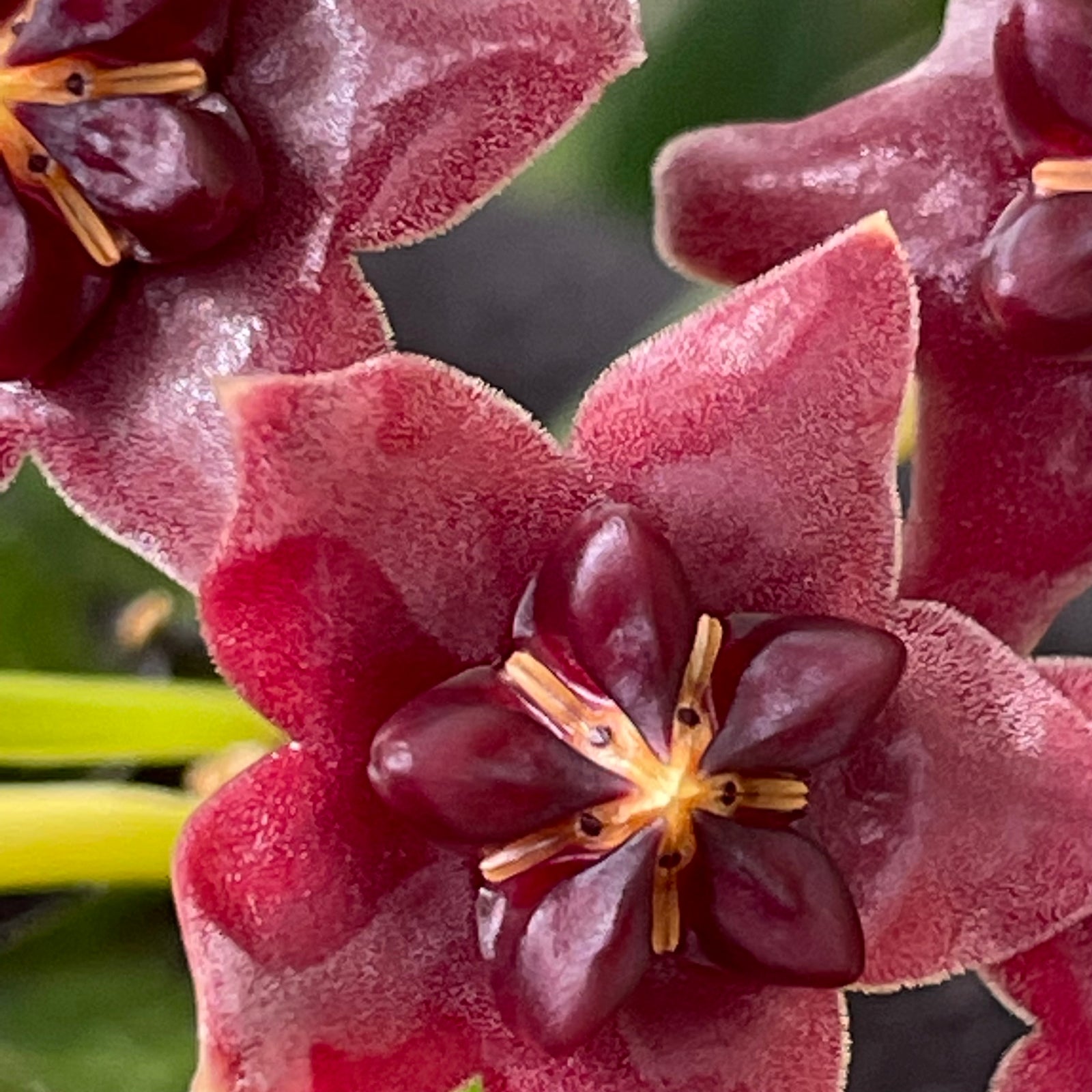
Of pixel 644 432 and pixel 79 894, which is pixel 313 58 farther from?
pixel 79 894

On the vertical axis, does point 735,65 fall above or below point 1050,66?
below

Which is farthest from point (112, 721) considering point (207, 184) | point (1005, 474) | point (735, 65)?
point (735, 65)

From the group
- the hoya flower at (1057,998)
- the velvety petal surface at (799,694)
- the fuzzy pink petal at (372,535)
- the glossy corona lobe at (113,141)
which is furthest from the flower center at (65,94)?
the hoya flower at (1057,998)

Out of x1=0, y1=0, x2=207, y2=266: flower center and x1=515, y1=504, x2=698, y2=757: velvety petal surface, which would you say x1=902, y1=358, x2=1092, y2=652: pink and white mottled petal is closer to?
x1=515, y1=504, x2=698, y2=757: velvety petal surface

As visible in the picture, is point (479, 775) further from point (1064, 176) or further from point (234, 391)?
point (1064, 176)

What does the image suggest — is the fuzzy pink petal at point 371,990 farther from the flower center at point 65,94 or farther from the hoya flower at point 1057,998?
the flower center at point 65,94

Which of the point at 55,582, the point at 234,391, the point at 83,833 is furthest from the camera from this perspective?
the point at 55,582

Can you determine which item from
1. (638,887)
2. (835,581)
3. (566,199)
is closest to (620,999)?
(638,887)

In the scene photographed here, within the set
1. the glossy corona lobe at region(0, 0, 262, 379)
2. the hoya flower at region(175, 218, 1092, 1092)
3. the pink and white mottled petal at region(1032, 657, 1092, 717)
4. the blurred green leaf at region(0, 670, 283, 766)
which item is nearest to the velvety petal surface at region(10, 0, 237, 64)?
the glossy corona lobe at region(0, 0, 262, 379)
